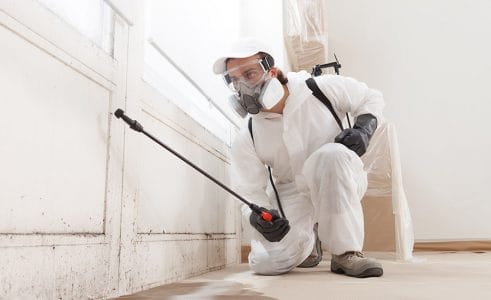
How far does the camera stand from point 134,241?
1.23 meters

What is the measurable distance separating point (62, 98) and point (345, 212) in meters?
1.06

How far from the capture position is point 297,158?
6.06 feet

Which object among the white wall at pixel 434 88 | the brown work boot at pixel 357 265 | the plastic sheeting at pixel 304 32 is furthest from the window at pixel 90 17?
the white wall at pixel 434 88

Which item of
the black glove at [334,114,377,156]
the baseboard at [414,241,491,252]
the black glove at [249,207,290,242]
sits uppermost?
the black glove at [334,114,377,156]

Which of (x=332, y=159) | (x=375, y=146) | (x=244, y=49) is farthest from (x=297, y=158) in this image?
(x=375, y=146)

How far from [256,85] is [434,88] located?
105 inches

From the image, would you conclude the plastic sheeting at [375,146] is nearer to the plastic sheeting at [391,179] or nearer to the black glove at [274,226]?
the plastic sheeting at [391,179]

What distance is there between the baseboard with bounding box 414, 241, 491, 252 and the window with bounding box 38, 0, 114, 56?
10.3 feet

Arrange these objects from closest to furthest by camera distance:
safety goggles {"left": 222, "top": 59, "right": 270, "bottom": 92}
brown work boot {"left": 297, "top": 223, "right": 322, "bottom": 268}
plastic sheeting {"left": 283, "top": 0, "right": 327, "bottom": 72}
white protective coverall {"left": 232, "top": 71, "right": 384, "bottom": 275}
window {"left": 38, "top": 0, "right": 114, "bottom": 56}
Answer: window {"left": 38, "top": 0, "right": 114, "bottom": 56} < safety goggles {"left": 222, "top": 59, "right": 270, "bottom": 92} < white protective coverall {"left": 232, "top": 71, "right": 384, "bottom": 275} < brown work boot {"left": 297, "top": 223, "right": 322, "bottom": 268} < plastic sheeting {"left": 283, "top": 0, "right": 327, "bottom": 72}

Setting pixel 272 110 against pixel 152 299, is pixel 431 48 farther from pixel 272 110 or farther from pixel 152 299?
pixel 152 299

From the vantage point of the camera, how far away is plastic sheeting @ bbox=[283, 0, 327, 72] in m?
2.79

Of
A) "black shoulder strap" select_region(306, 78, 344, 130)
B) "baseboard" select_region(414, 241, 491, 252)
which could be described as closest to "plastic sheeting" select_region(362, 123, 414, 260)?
"black shoulder strap" select_region(306, 78, 344, 130)

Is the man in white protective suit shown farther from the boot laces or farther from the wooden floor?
the wooden floor

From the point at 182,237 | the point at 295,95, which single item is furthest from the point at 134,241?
the point at 295,95
